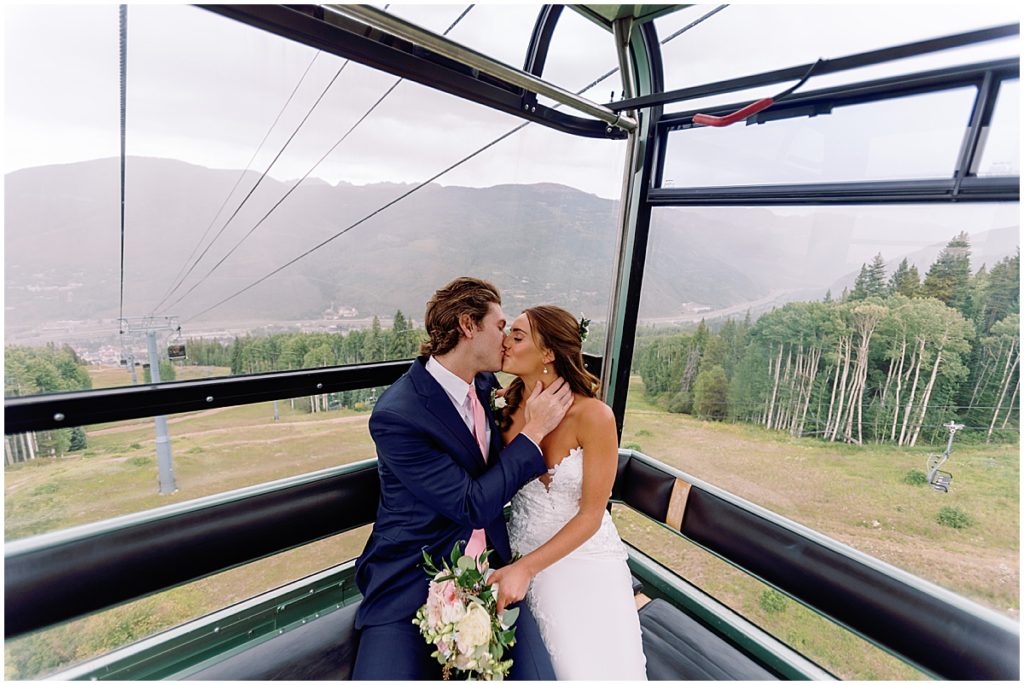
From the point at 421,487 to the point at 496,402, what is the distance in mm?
516

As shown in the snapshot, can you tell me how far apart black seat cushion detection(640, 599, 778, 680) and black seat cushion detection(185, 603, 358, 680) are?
110 centimetres

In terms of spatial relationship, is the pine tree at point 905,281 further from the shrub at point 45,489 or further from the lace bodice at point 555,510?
the shrub at point 45,489

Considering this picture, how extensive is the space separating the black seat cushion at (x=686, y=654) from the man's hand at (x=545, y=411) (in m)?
0.96

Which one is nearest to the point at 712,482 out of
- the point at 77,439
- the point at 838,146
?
the point at 838,146

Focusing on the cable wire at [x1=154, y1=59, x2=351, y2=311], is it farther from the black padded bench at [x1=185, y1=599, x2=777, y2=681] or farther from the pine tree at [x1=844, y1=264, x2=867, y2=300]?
the pine tree at [x1=844, y1=264, x2=867, y2=300]

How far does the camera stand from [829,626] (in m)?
1.83

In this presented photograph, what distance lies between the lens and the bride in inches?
58.7

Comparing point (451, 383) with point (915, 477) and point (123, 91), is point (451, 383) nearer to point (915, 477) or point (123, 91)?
point (123, 91)

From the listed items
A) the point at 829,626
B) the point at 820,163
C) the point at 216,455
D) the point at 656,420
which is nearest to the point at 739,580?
the point at 829,626

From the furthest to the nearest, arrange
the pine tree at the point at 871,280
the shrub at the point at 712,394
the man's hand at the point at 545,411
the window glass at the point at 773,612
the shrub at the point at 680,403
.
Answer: the shrub at the point at 680,403 → the shrub at the point at 712,394 → the pine tree at the point at 871,280 → the window glass at the point at 773,612 → the man's hand at the point at 545,411

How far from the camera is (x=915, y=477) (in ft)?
5.78

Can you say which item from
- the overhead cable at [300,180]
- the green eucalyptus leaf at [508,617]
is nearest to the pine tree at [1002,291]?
the green eucalyptus leaf at [508,617]

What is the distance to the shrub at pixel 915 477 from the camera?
1738 mm

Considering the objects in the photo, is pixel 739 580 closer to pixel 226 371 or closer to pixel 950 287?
pixel 950 287
